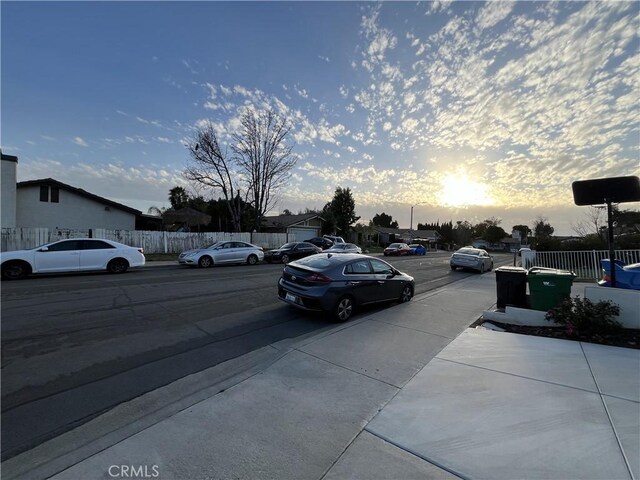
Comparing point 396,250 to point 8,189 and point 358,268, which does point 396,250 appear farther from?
point 8,189

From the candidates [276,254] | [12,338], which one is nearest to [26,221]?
[276,254]

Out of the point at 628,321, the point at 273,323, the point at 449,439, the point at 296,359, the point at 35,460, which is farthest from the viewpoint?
the point at 273,323

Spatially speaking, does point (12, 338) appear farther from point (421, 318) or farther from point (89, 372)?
point (421, 318)

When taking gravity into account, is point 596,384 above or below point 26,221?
below

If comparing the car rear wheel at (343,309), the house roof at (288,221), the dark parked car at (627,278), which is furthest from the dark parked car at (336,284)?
the house roof at (288,221)

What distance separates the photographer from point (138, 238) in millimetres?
20938

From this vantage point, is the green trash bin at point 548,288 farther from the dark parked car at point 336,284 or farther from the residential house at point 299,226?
the residential house at point 299,226

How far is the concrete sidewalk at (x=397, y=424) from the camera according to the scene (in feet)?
7.68

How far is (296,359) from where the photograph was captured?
4.41 meters

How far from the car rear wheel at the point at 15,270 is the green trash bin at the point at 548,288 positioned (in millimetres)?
15553

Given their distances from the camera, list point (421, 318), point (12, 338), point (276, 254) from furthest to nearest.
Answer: point (276, 254) < point (421, 318) < point (12, 338)

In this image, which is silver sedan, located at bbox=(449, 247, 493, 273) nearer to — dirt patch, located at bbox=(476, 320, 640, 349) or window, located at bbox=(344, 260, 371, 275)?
dirt patch, located at bbox=(476, 320, 640, 349)

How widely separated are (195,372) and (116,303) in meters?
4.63

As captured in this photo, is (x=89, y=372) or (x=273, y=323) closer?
(x=89, y=372)
